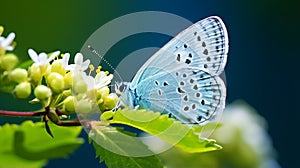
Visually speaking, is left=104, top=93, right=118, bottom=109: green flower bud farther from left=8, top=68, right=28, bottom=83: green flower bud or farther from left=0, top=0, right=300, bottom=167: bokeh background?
left=0, top=0, right=300, bottom=167: bokeh background

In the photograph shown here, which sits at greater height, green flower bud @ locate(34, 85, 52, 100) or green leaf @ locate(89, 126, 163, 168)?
green flower bud @ locate(34, 85, 52, 100)

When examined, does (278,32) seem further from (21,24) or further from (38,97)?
(38,97)

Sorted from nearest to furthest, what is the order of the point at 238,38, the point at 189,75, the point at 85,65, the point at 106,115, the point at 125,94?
the point at 106,115, the point at 85,65, the point at 125,94, the point at 189,75, the point at 238,38

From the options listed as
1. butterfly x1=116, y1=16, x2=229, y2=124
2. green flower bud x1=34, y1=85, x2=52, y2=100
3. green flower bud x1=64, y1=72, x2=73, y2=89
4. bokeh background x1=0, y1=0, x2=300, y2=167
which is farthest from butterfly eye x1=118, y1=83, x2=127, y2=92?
bokeh background x1=0, y1=0, x2=300, y2=167

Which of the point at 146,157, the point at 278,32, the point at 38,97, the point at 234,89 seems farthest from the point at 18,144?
the point at 278,32

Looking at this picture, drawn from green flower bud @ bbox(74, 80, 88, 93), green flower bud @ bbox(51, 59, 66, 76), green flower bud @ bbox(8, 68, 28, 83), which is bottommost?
green flower bud @ bbox(74, 80, 88, 93)

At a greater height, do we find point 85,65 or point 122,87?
point 85,65

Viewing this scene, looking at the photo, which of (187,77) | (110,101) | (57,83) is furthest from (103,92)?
(187,77)

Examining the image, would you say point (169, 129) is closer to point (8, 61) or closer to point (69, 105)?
point (69, 105)
